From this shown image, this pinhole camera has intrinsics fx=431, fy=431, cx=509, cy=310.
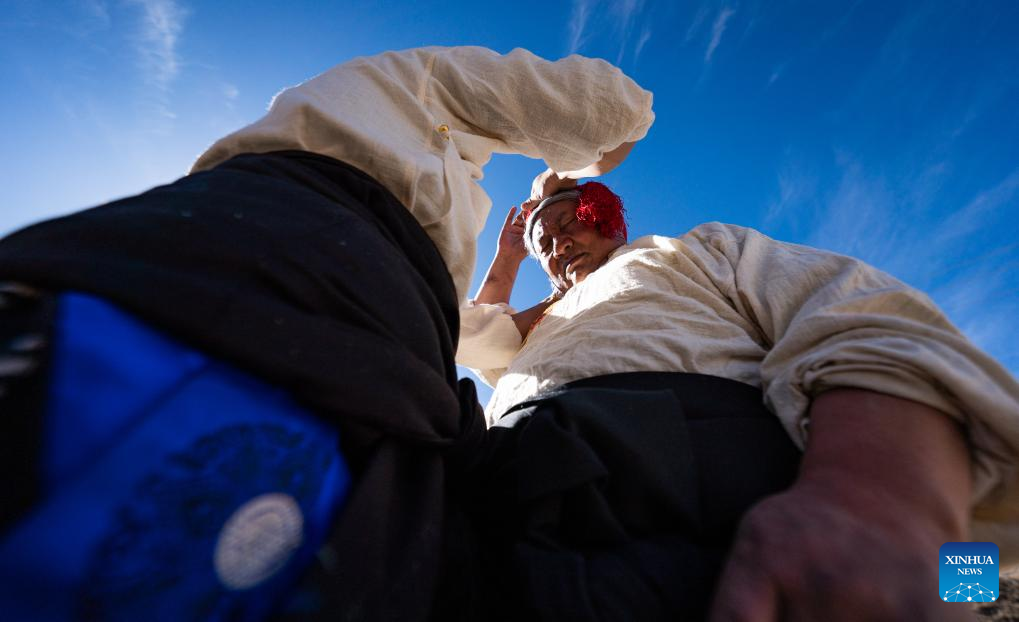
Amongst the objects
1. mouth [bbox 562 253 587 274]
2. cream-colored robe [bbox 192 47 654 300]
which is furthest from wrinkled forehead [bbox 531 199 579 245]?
cream-colored robe [bbox 192 47 654 300]

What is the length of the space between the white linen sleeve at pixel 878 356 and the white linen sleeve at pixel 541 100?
1.72 feet

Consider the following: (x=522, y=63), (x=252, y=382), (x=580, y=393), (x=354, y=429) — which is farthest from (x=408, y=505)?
(x=522, y=63)

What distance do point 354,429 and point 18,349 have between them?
0.25m

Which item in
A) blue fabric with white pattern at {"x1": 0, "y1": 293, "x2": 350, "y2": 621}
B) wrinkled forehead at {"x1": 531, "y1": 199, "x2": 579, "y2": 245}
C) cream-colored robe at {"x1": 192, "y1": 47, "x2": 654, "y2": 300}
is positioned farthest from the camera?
wrinkled forehead at {"x1": 531, "y1": 199, "x2": 579, "y2": 245}

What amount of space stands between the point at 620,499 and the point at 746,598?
0.67ft

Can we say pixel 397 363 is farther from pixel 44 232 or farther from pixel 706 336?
pixel 706 336

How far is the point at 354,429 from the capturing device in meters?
0.45

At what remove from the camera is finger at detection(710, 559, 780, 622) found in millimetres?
397

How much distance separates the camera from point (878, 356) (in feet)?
1.82

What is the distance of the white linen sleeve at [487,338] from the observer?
173cm

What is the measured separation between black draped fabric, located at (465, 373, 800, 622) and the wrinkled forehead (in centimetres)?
145

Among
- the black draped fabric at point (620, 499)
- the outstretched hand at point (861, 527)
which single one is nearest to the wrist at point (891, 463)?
the outstretched hand at point (861, 527)

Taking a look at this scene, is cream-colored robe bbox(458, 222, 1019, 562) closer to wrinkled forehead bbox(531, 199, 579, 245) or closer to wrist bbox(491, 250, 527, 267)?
wrinkled forehead bbox(531, 199, 579, 245)

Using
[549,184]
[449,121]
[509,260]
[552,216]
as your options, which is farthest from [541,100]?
[509,260]
